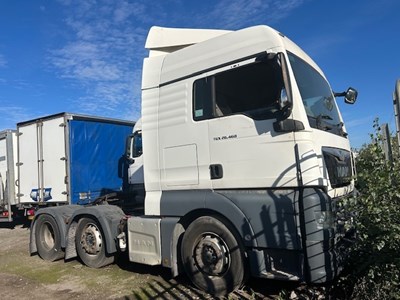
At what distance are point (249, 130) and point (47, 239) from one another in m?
5.44

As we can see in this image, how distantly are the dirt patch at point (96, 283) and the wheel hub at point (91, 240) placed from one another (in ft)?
1.23

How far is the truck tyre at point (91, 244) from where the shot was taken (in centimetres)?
691

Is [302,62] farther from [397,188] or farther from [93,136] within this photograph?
[93,136]

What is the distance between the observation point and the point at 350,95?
21.2 feet

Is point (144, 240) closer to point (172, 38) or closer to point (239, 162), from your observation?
point (239, 162)

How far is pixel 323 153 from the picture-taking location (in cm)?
460

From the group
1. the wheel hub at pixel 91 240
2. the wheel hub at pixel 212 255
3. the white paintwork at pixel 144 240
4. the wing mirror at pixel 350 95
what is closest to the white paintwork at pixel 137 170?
the wheel hub at pixel 91 240

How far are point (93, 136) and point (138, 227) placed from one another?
4064 millimetres

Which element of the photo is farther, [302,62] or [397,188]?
[302,62]

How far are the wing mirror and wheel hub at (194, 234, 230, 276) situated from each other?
127 inches

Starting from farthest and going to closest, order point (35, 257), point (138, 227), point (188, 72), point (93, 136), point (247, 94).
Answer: point (93, 136) < point (35, 257) < point (138, 227) < point (188, 72) < point (247, 94)

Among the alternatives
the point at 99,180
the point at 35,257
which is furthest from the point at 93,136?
the point at 35,257

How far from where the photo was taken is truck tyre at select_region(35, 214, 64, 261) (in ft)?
25.7

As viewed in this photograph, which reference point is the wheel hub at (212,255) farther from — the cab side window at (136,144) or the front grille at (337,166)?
the cab side window at (136,144)
